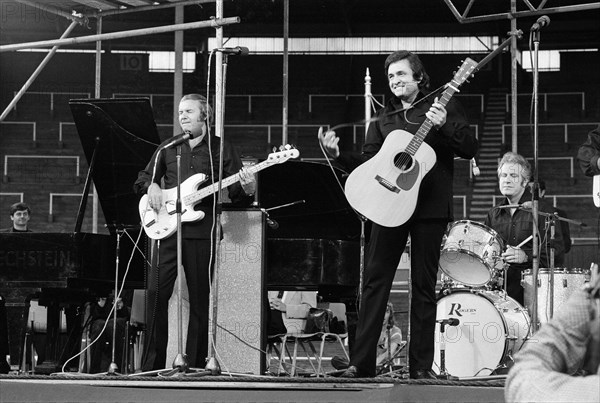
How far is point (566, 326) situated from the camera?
1.67m

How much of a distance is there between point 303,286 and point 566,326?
192 inches

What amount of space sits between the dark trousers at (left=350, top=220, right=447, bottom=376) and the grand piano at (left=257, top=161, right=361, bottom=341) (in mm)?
1652

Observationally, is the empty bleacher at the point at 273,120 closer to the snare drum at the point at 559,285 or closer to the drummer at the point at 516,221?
the drummer at the point at 516,221

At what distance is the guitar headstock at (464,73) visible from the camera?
471cm

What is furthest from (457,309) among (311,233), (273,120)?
(273,120)

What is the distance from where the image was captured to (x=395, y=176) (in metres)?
4.70

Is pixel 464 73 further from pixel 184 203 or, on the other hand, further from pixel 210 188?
pixel 184 203

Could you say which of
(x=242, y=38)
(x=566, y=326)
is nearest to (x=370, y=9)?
(x=242, y=38)

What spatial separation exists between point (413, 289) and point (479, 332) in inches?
74.4

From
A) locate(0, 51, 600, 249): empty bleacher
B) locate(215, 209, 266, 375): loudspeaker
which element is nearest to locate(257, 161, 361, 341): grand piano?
locate(215, 209, 266, 375): loudspeaker

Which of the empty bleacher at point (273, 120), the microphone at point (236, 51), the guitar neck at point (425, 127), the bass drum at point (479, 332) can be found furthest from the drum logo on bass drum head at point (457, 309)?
the empty bleacher at point (273, 120)

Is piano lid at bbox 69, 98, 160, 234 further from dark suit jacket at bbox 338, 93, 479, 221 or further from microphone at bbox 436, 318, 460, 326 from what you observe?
microphone at bbox 436, 318, 460, 326

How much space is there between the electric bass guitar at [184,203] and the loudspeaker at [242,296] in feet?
1.05

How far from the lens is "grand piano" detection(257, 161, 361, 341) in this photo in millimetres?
6523
